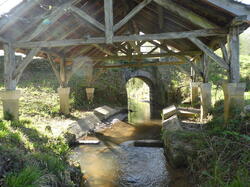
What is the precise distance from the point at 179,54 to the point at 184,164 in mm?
Answer: 5279

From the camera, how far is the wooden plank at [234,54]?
15.6 ft

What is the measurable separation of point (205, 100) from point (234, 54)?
305 centimetres

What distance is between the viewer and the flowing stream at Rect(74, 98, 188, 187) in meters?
4.00

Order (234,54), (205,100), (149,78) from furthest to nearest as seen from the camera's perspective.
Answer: (149,78), (205,100), (234,54)

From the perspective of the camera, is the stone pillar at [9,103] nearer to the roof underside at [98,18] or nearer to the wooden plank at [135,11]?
the roof underside at [98,18]

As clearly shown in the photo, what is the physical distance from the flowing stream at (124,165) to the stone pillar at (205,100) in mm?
1969

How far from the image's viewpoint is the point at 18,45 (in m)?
5.82

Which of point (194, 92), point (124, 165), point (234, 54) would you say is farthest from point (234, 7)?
point (194, 92)

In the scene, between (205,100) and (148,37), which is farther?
(205,100)

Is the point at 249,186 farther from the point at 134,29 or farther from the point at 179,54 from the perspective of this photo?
the point at 134,29

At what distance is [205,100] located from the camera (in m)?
7.53

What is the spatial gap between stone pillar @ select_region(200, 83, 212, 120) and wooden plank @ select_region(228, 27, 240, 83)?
2795mm

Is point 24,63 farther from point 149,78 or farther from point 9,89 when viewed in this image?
point 149,78

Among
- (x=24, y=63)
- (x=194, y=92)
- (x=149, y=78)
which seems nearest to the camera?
(x=24, y=63)
